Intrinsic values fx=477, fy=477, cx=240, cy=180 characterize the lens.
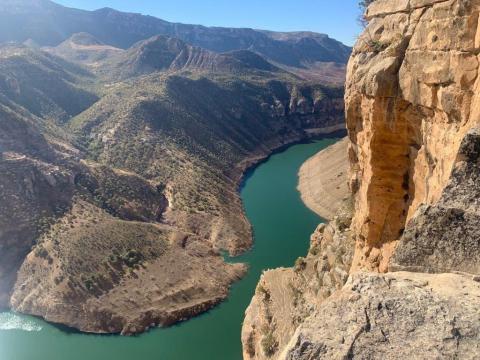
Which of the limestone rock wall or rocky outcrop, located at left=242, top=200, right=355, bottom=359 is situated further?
rocky outcrop, located at left=242, top=200, right=355, bottom=359

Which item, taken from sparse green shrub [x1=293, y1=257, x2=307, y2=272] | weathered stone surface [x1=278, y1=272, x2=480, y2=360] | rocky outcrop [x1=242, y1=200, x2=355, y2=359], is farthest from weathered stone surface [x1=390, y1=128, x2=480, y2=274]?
sparse green shrub [x1=293, y1=257, x2=307, y2=272]

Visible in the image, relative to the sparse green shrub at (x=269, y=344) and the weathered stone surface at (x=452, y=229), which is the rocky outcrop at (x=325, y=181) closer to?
the sparse green shrub at (x=269, y=344)

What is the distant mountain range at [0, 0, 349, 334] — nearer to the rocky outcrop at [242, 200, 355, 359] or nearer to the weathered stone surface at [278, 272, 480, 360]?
the rocky outcrop at [242, 200, 355, 359]

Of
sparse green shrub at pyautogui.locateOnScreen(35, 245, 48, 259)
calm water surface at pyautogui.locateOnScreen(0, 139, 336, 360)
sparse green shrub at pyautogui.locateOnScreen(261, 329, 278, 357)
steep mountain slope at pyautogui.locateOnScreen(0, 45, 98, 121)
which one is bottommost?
calm water surface at pyautogui.locateOnScreen(0, 139, 336, 360)

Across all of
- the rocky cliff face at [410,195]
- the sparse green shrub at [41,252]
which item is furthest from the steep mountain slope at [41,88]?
the rocky cliff face at [410,195]

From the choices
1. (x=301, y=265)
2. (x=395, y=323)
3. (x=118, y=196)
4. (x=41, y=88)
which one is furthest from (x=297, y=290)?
(x=41, y=88)

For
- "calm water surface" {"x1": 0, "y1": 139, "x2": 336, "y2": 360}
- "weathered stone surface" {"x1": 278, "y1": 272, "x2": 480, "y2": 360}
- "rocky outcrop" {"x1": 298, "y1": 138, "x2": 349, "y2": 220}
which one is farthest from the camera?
"rocky outcrop" {"x1": 298, "y1": 138, "x2": 349, "y2": 220}

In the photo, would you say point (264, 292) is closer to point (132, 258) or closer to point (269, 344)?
point (269, 344)
